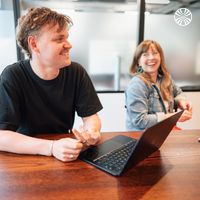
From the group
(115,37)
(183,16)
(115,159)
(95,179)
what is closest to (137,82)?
(115,159)

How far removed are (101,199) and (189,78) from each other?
2714 millimetres

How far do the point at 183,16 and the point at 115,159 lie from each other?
2.50 meters

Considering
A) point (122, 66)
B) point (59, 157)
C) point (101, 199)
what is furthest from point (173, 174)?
point (122, 66)

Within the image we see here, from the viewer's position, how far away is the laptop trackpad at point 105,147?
962mm

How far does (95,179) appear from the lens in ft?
2.61

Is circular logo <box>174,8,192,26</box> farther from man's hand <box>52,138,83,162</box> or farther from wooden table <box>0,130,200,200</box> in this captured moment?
man's hand <box>52,138,83,162</box>

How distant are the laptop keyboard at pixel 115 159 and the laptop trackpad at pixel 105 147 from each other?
28 mm

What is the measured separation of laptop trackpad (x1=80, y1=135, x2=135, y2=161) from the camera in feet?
3.16

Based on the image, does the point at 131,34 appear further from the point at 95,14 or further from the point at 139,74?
the point at 139,74

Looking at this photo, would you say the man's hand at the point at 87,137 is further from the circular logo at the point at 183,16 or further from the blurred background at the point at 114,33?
the circular logo at the point at 183,16

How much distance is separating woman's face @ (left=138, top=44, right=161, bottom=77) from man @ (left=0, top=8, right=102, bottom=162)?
23.8 inches

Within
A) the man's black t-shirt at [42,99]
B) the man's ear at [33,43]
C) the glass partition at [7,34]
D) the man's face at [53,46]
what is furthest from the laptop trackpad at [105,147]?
the glass partition at [7,34]

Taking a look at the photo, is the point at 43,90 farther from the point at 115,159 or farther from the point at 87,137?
the point at 115,159

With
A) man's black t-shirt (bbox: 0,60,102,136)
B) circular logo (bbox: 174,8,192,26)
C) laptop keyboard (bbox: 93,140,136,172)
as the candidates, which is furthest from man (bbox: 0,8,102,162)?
circular logo (bbox: 174,8,192,26)
